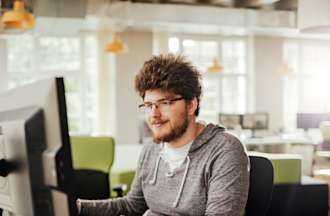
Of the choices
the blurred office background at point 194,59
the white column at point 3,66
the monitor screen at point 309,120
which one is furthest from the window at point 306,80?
the white column at point 3,66

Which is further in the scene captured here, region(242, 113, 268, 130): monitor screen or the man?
region(242, 113, 268, 130): monitor screen

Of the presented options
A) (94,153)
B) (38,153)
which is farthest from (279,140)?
(38,153)

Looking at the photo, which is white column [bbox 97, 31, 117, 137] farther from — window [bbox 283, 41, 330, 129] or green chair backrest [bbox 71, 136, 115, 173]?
green chair backrest [bbox 71, 136, 115, 173]

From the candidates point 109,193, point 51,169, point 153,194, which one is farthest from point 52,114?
point 109,193

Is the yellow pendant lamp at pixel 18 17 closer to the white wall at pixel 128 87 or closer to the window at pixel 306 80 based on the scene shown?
the white wall at pixel 128 87

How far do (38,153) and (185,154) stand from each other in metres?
1.01

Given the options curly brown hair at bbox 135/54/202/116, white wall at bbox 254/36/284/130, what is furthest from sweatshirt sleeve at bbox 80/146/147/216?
white wall at bbox 254/36/284/130

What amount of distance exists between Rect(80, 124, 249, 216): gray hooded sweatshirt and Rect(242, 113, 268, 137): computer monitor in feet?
21.8

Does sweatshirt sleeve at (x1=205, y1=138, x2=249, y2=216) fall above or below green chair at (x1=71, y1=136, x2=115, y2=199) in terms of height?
above

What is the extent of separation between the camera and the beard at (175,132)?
171 centimetres

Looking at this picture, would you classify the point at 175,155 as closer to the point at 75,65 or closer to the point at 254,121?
the point at 254,121

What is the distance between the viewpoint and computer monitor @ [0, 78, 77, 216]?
2.54 ft

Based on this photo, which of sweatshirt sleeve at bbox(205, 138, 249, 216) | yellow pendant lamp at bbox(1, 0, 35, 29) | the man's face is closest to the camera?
sweatshirt sleeve at bbox(205, 138, 249, 216)

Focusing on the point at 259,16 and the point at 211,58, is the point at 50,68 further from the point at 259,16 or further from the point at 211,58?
the point at 259,16
